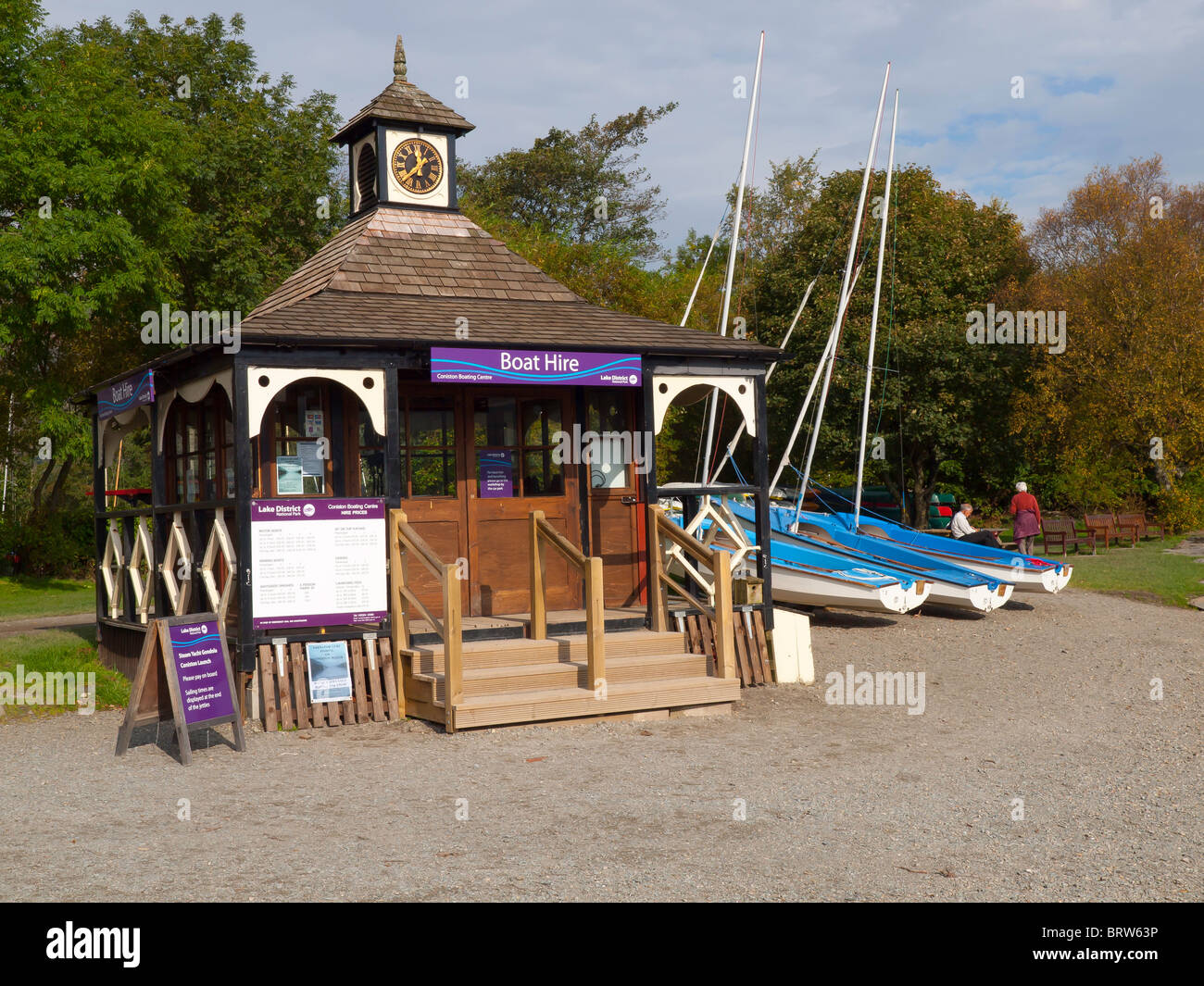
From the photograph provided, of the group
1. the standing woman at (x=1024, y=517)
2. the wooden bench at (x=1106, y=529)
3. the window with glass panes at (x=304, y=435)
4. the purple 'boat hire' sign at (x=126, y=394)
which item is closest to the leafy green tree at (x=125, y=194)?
the purple 'boat hire' sign at (x=126, y=394)

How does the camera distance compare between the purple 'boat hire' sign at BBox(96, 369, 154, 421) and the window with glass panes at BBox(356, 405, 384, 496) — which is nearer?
the purple 'boat hire' sign at BBox(96, 369, 154, 421)

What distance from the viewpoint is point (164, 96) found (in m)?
29.2

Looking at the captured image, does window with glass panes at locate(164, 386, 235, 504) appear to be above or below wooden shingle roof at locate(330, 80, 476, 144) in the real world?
below

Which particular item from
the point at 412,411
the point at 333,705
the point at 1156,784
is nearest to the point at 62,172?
the point at 412,411

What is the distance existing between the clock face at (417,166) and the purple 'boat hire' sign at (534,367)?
3.61 m

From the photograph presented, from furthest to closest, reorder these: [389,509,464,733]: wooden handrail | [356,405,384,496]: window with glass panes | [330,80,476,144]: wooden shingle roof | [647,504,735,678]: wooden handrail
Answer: [330,80,476,144]: wooden shingle roof → [356,405,384,496]: window with glass panes → [647,504,735,678]: wooden handrail → [389,509,464,733]: wooden handrail

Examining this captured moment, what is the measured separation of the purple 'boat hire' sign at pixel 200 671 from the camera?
8664 millimetres

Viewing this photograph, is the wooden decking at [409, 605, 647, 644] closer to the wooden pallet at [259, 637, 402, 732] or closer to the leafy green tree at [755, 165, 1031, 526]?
the wooden pallet at [259, 637, 402, 732]

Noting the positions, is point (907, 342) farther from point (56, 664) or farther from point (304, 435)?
point (56, 664)

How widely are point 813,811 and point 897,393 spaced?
25.1m

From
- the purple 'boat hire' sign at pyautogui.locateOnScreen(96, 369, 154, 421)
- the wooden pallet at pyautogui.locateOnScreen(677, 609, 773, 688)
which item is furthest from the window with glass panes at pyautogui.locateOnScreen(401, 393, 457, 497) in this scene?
the wooden pallet at pyautogui.locateOnScreen(677, 609, 773, 688)

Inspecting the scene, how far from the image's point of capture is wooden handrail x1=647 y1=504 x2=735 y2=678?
10.4m

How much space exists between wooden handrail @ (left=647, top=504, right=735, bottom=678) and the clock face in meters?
4.84

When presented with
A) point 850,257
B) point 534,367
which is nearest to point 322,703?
point 534,367
